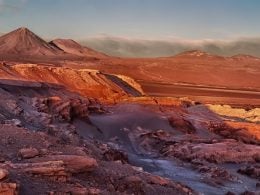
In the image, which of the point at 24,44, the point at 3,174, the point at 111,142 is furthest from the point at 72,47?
the point at 3,174

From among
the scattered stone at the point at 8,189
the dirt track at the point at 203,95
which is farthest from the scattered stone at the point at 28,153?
the dirt track at the point at 203,95

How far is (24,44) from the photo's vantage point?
488 ft

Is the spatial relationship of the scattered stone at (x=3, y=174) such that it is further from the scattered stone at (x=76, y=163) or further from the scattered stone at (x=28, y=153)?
the scattered stone at (x=28, y=153)

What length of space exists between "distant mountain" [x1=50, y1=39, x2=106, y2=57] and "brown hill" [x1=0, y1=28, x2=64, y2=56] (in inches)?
540

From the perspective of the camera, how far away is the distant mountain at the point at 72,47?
573ft

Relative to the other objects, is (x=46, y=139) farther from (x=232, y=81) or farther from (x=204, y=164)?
(x=232, y=81)

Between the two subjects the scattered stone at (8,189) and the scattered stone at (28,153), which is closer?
the scattered stone at (8,189)

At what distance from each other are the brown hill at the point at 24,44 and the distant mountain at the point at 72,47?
13.7 meters

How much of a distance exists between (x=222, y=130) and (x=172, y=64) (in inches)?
3157

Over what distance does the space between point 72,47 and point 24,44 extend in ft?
116

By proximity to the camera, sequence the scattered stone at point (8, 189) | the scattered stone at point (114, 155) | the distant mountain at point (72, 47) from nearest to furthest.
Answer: the scattered stone at point (8, 189) < the scattered stone at point (114, 155) < the distant mountain at point (72, 47)

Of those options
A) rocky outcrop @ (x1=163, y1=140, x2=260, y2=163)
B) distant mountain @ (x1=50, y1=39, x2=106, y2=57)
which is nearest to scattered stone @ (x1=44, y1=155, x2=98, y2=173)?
rocky outcrop @ (x1=163, y1=140, x2=260, y2=163)

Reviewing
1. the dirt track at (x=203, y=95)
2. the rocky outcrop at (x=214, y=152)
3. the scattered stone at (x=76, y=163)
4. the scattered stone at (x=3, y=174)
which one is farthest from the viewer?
the dirt track at (x=203, y=95)

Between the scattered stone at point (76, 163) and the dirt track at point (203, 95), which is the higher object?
the scattered stone at point (76, 163)
